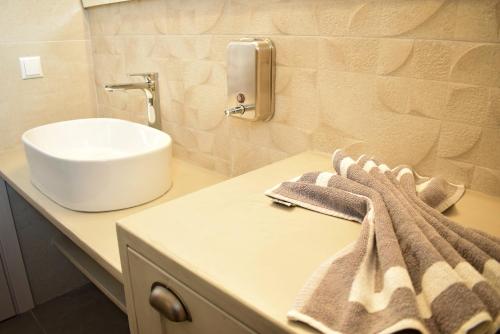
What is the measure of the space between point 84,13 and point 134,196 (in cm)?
98

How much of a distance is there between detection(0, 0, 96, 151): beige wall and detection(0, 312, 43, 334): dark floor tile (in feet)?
2.36

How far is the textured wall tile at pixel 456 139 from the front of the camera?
63cm

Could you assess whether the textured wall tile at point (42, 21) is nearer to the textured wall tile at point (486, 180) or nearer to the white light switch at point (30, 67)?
the white light switch at point (30, 67)

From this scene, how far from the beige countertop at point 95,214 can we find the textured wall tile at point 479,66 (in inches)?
27.6

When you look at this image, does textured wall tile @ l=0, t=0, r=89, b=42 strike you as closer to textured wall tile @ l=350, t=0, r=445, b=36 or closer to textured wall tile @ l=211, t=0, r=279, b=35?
textured wall tile @ l=211, t=0, r=279, b=35

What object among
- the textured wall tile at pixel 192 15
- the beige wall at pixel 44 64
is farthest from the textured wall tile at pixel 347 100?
the beige wall at pixel 44 64

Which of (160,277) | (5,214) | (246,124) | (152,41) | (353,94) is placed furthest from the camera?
(5,214)

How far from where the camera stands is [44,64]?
4.78ft

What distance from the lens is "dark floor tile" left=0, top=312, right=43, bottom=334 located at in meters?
1.49

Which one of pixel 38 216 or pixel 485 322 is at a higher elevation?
pixel 485 322

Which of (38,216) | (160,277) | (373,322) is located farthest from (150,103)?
(373,322)

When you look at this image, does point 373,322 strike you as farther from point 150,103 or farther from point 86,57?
point 86,57

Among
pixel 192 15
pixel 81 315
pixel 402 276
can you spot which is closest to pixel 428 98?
pixel 402 276

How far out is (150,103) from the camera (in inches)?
49.4
